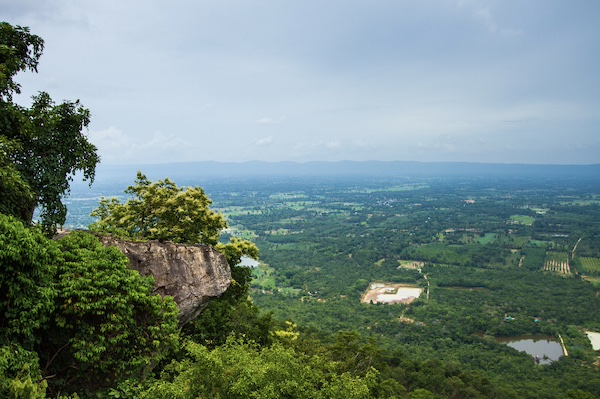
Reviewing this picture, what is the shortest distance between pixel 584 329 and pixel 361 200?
151 meters

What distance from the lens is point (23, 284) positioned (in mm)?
6820

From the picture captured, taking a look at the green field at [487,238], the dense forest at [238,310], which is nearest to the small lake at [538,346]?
the dense forest at [238,310]

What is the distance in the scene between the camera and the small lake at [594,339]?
39.3 meters

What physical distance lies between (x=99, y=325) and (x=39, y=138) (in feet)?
15.7

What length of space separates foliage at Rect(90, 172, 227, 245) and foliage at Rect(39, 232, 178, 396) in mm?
5567

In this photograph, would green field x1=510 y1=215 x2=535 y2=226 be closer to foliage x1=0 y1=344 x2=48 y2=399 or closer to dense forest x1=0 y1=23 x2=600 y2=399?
dense forest x1=0 y1=23 x2=600 y2=399

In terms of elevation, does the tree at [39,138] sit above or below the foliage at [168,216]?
above

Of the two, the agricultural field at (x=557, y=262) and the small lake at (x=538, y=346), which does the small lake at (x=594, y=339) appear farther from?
the agricultural field at (x=557, y=262)

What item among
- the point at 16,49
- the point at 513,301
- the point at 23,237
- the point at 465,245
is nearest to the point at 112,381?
the point at 23,237

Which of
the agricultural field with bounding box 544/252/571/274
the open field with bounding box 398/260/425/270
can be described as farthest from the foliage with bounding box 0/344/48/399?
the agricultural field with bounding box 544/252/571/274

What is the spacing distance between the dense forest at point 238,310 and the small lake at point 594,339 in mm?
630

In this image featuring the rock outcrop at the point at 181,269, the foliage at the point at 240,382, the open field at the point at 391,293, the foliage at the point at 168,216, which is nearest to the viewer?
the foliage at the point at 240,382

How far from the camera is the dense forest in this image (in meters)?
7.48

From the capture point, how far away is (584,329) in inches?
1718
